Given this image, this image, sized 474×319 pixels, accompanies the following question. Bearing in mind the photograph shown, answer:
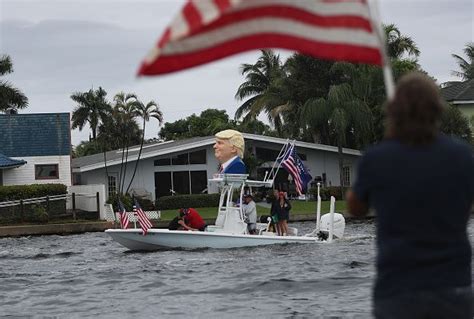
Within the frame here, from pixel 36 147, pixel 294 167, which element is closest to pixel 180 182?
pixel 36 147

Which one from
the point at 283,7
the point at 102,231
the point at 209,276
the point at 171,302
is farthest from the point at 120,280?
the point at 102,231

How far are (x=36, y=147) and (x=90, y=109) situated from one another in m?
43.2

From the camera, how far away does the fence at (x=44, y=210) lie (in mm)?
42656

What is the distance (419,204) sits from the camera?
4.93 m

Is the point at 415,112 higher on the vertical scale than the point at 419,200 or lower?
higher

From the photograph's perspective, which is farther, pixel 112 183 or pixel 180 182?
pixel 180 182

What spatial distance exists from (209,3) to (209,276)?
1644cm

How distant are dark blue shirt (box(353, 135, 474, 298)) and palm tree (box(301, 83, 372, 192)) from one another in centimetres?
5206

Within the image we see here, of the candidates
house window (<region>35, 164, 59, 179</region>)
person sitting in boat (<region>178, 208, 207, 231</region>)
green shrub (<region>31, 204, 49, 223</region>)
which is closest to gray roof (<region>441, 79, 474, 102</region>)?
house window (<region>35, 164, 59, 179</region>)

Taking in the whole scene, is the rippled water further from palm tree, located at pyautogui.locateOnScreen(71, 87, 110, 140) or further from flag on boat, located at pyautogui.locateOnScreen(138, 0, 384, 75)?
palm tree, located at pyautogui.locateOnScreen(71, 87, 110, 140)

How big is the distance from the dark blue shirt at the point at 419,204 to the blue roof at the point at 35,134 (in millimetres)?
51337

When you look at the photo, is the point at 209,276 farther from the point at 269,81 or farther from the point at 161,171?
the point at 269,81

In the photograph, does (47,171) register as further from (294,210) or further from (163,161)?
(294,210)

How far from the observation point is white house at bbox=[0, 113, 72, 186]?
5428cm
